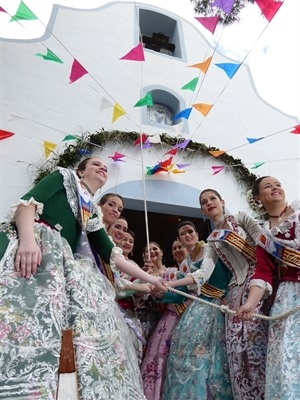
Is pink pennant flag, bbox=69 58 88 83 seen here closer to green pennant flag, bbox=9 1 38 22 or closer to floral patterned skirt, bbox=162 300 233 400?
green pennant flag, bbox=9 1 38 22

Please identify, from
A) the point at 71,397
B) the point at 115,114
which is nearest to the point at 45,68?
the point at 115,114

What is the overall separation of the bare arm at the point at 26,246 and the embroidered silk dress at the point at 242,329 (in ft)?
3.73

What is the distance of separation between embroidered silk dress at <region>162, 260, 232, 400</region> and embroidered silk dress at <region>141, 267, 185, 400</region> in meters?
0.08

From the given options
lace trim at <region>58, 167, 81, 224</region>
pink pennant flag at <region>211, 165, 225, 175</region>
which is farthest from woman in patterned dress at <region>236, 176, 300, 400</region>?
pink pennant flag at <region>211, 165, 225, 175</region>

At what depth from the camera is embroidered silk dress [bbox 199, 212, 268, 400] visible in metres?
2.01

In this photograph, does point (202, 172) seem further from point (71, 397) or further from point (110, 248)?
point (71, 397)

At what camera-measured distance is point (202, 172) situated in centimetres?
470

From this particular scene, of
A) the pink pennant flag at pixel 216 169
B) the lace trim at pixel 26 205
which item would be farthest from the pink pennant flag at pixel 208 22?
the lace trim at pixel 26 205

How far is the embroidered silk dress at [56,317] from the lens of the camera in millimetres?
1230

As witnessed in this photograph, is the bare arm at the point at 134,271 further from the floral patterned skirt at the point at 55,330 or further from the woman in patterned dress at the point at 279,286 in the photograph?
the woman in patterned dress at the point at 279,286

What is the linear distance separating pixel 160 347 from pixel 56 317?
1328 mm

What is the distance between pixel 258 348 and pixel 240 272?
0.45 m

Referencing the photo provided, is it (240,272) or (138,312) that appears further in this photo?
(138,312)

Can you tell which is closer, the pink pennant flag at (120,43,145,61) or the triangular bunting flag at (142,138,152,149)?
the pink pennant flag at (120,43,145,61)
